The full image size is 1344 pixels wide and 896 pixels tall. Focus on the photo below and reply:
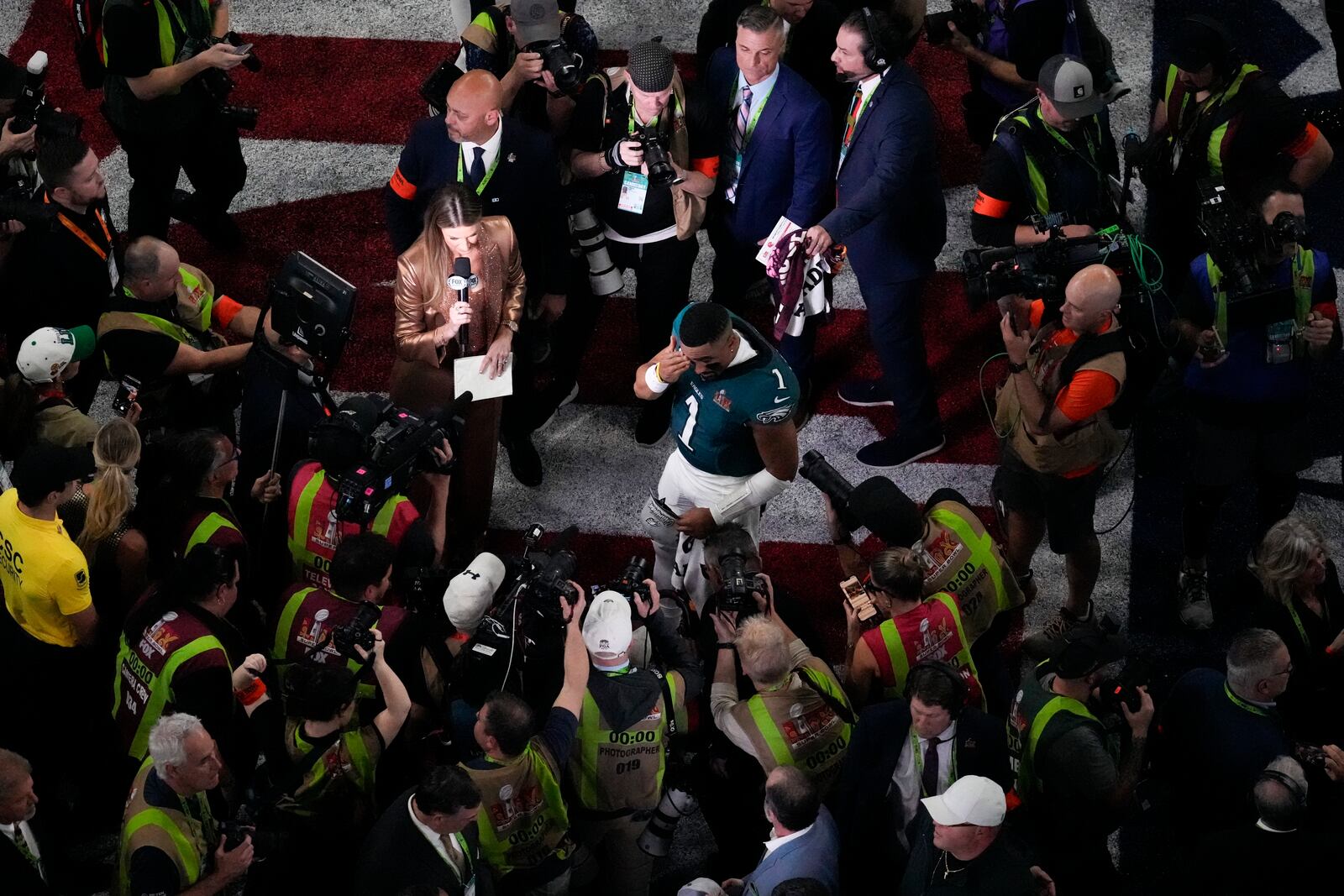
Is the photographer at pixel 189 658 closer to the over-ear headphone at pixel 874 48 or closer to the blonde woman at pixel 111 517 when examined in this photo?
the blonde woman at pixel 111 517

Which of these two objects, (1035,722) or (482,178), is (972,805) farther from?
(482,178)

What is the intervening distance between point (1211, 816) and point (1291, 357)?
180 cm

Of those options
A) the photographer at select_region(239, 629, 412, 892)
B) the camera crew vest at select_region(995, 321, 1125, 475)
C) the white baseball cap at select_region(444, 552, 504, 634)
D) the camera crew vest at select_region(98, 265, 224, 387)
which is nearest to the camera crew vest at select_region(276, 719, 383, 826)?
the photographer at select_region(239, 629, 412, 892)

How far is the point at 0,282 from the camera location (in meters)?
6.22

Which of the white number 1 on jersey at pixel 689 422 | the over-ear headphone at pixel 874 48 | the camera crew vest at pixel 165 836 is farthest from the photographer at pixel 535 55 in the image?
the camera crew vest at pixel 165 836

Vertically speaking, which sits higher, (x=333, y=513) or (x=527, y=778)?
(x=333, y=513)

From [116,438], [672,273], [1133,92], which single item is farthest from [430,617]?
[1133,92]

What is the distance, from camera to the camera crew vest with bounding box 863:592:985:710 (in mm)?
4949

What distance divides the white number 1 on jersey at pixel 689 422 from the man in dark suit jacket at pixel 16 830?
7.99ft

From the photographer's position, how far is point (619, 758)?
15.8 feet

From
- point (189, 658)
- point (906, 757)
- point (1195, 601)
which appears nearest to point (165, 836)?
point (189, 658)

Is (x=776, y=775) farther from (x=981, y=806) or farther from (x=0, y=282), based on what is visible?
(x=0, y=282)

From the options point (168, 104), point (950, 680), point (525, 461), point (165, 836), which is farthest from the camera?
point (168, 104)

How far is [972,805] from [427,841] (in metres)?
1.56
